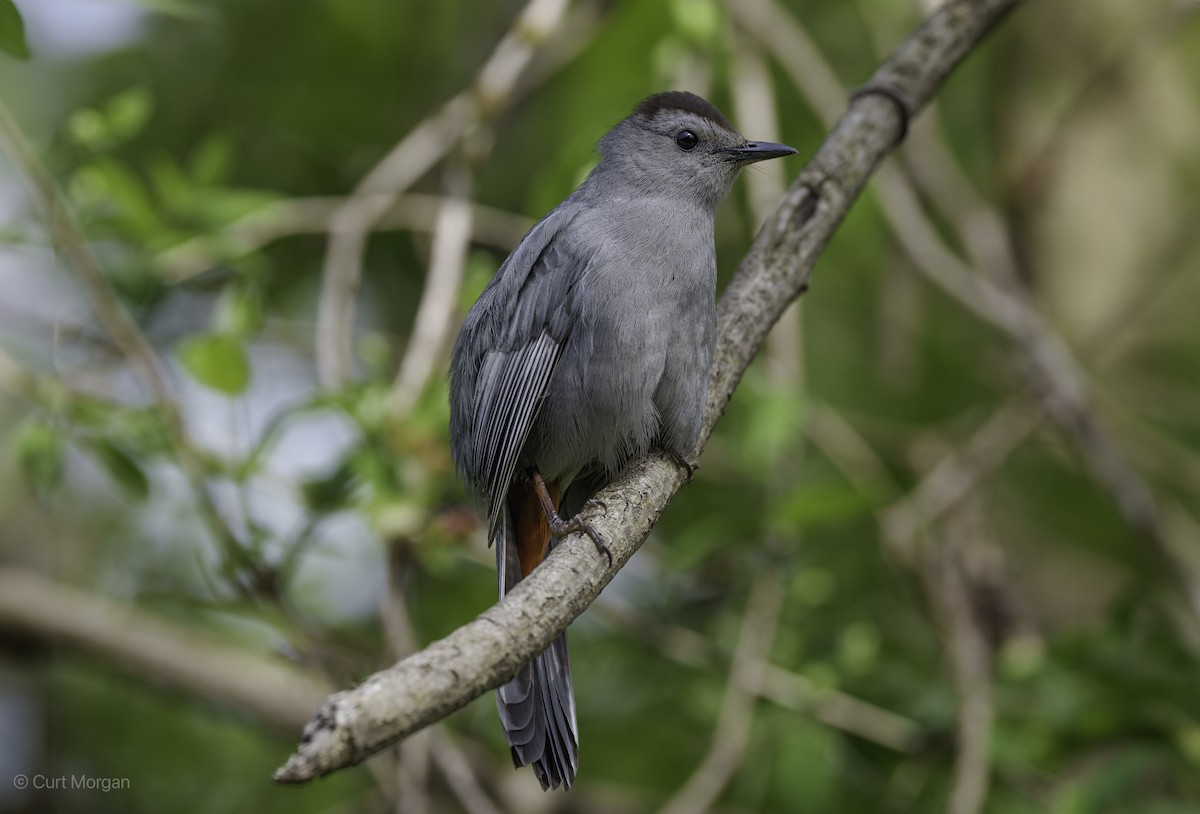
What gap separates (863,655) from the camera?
4.16 m

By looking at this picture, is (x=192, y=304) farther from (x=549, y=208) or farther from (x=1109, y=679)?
(x=1109, y=679)

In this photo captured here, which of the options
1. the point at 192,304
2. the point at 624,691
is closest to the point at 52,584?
the point at 192,304

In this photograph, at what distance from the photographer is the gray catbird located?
10.8 feet

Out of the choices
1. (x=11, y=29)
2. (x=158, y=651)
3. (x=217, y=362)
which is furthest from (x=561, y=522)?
(x=158, y=651)

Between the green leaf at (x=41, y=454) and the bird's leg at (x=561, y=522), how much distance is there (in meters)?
1.49

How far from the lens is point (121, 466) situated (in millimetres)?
3838

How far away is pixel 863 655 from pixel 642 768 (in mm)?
1939

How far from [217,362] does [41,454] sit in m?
0.61

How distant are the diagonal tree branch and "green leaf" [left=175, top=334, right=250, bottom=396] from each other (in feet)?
4.37

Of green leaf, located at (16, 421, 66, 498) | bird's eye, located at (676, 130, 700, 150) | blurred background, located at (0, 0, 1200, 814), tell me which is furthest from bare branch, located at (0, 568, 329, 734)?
bird's eye, located at (676, 130, 700, 150)

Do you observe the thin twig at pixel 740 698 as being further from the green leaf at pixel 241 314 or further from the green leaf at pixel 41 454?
the green leaf at pixel 41 454

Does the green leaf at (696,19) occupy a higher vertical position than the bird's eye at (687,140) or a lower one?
higher

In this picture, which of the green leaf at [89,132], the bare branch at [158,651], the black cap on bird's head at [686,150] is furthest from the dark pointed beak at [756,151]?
the bare branch at [158,651]

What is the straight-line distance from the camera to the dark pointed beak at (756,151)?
378 centimetres
